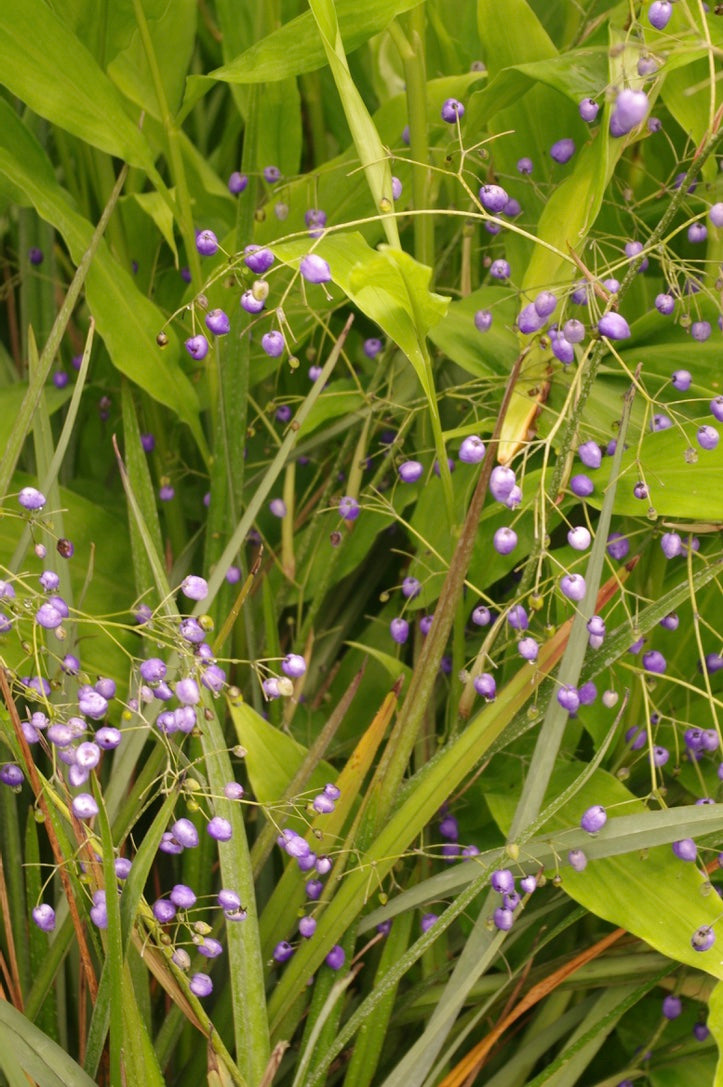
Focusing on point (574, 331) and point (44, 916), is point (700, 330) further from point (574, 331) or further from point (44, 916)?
point (44, 916)

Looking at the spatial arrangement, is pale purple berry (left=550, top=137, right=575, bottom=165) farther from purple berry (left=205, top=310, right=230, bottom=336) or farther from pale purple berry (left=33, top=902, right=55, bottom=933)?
pale purple berry (left=33, top=902, right=55, bottom=933)

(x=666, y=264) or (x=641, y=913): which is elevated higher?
(x=666, y=264)

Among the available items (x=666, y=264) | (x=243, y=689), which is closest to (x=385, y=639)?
(x=243, y=689)

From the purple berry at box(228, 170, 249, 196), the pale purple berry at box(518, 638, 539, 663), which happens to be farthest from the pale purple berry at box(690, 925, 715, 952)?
the purple berry at box(228, 170, 249, 196)

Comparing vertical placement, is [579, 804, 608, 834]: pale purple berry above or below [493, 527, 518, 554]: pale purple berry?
below

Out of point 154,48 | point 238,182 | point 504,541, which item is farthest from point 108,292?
point 504,541

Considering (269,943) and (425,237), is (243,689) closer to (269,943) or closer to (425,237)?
(269,943)
